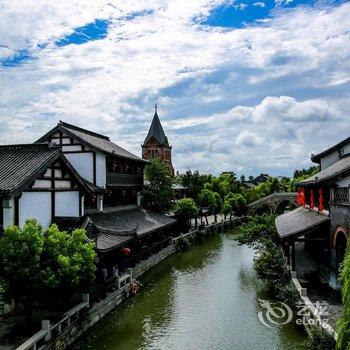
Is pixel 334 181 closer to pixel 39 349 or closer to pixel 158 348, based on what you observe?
pixel 158 348

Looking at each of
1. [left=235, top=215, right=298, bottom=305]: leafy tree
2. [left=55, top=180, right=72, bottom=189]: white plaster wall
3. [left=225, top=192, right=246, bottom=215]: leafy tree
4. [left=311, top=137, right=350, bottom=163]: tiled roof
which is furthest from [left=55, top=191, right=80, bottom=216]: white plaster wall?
[left=225, top=192, right=246, bottom=215]: leafy tree

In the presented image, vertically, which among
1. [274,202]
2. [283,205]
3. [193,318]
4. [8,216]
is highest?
[8,216]

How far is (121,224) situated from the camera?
26.6 metres

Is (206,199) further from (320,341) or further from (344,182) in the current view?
(320,341)

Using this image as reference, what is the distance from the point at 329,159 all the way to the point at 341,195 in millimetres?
12280

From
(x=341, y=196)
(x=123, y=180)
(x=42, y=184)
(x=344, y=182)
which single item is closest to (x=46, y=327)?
(x=42, y=184)

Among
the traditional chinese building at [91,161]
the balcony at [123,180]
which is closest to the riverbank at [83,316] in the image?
the traditional chinese building at [91,161]

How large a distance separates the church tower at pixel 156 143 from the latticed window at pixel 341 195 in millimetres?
51151

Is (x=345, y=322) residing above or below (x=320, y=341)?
above

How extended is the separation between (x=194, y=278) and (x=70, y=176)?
10834 millimetres

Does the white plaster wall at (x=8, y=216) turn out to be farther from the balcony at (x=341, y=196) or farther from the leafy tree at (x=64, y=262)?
the balcony at (x=341, y=196)

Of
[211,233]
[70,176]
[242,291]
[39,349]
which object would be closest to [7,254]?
[39,349]

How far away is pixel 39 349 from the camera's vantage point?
1265 cm

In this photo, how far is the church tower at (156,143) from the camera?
69.8 m
